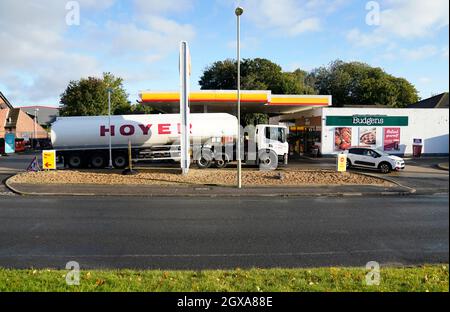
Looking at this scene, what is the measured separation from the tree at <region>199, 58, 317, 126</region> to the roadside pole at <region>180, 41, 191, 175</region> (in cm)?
3541

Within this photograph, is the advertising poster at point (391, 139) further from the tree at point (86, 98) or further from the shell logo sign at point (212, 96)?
the tree at point (86, 98)

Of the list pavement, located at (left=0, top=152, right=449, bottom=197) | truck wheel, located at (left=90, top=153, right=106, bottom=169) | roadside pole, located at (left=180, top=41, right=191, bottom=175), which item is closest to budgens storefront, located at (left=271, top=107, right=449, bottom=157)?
pavement, located at (left=0, top=152, right=449, bottom=197)

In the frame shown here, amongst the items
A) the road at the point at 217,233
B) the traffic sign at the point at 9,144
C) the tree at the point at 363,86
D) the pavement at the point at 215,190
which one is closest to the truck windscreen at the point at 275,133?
the pavement at the point at 215,190

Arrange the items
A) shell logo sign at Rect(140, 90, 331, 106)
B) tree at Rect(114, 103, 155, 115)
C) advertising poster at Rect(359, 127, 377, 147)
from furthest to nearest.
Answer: tree at Rect(114, 103, 155, 115) < advertising poster at Rect(359, 127, 377, 147) < shell logo sign at Rect(140, 90, 331, 106)

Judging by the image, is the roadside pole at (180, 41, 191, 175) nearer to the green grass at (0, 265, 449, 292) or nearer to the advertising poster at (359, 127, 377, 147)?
the green grass at (0, 265, 449, 292)

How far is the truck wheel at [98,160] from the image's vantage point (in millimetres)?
23469

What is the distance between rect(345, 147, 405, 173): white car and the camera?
2203cm

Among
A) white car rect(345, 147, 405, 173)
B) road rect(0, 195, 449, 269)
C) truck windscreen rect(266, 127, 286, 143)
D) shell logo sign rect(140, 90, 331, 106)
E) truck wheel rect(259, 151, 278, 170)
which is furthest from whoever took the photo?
shell logo sign rect(140, 90, 331, 106)

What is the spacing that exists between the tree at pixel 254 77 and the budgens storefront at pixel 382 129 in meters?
24.9

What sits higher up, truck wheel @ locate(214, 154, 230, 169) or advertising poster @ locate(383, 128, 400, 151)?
advertising poster @ locate(383, 128, 400, 151)

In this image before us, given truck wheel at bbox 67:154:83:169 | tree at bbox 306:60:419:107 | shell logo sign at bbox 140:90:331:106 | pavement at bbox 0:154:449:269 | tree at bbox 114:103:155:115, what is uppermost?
tree at bbox 306:60:419:107

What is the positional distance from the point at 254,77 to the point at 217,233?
165 feet

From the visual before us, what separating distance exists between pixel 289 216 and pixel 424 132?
→ 85.7 ft
